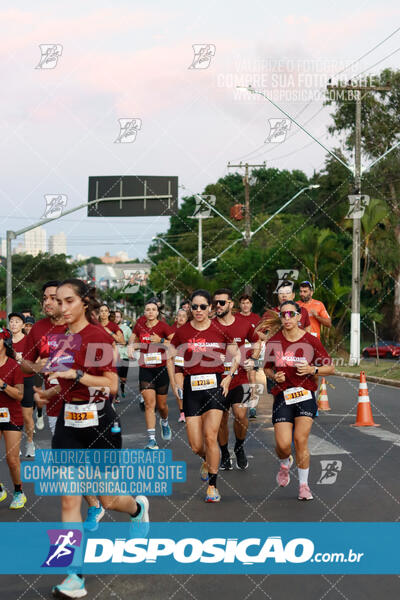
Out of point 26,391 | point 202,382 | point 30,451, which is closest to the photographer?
point 202,382

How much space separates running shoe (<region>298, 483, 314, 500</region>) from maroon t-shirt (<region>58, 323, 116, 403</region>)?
2.91 meters

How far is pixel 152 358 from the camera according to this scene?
423 inches

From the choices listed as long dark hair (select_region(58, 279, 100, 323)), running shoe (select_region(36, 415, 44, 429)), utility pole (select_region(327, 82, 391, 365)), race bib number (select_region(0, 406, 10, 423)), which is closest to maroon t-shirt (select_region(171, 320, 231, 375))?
race bib number (select_region(0, 406, 10, 423))

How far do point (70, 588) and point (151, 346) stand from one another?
613cm

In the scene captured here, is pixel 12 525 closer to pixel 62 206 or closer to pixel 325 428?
pixel 325 428

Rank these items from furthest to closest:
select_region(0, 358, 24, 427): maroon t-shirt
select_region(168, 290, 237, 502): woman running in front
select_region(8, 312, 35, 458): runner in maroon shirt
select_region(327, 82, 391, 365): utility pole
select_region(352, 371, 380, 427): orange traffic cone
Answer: select_region(327, 82, 391, 365): utility pole, select_region(352, 371, 380, 427): orange traffic cone, select_region(8, 312, 35, 458): runner in maroon shirt, select_region(168, 290, 237, 502): woman running in front, select_region(0, 358, 24, 427): maroon t-shirt

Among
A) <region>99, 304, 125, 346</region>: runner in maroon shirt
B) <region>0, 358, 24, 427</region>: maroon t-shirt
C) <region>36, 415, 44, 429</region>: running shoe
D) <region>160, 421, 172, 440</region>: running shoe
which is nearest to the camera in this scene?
<region>0, 358, 24, 427</region>: maroon t-shirt

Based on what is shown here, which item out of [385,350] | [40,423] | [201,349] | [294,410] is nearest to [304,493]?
[294,410]

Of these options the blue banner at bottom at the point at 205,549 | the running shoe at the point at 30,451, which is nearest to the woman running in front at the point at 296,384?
the blue banner at bottom at the point at 205,549

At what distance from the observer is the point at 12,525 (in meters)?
6.52

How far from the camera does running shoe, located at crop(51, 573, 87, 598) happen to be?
189 inches

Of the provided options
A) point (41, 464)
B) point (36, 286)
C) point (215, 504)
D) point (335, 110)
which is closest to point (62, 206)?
point (41, 464)

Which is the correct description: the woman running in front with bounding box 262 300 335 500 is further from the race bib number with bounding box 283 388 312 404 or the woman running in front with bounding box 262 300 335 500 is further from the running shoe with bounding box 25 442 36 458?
the running shoe with bounding box 25 442 36 458

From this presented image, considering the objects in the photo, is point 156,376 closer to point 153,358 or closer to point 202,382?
point 153,358
